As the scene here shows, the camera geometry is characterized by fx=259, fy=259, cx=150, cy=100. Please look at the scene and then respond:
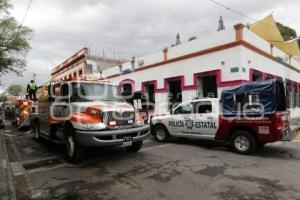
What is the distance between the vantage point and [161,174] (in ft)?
20.2

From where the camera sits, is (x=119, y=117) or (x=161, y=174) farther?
(x=119, y=117)

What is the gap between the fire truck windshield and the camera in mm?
7977

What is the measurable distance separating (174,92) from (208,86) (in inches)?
105

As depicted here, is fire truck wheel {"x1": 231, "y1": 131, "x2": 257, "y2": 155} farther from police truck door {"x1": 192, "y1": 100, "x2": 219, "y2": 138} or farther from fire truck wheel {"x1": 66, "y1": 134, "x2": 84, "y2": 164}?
fire truck wheel {"x1": 66, "y1": 134, "x2": 84, "y2": 164}

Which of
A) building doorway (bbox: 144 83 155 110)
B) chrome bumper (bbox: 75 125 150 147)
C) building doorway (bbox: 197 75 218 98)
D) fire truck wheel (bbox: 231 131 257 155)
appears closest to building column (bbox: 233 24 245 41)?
building doorway (bbox: 197 75 218 98)

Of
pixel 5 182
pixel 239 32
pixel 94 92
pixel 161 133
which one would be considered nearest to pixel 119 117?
pixel 94 92

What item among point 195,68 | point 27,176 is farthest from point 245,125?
point 195,68

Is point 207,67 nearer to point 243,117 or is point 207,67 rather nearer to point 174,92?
point 174,92

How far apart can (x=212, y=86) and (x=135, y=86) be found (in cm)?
709

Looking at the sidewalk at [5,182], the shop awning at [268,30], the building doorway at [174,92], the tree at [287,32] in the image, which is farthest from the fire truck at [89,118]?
the tree at [287,32]

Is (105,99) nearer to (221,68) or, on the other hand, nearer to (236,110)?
(236,110)

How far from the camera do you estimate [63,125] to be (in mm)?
7945

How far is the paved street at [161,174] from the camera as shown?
500 cm

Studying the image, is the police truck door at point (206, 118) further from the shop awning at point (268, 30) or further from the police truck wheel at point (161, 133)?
the shop awning at point (268, 30)
